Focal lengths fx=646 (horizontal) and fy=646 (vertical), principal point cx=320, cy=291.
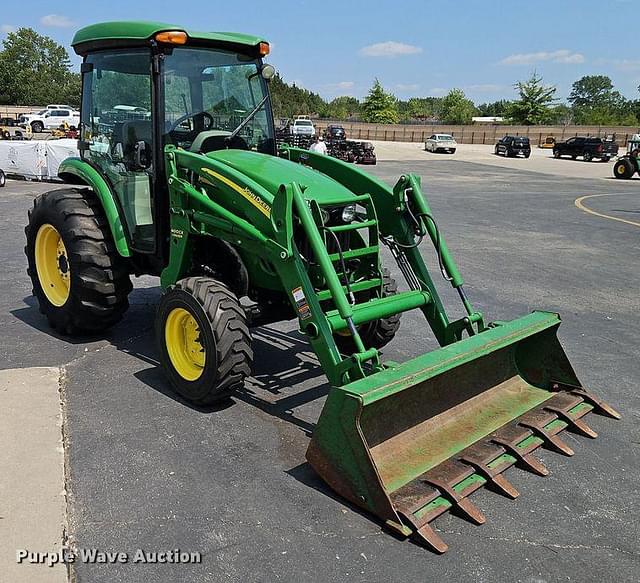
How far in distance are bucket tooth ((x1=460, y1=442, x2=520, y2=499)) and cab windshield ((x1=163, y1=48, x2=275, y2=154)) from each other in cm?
320

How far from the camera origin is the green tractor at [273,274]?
3777 millimetres

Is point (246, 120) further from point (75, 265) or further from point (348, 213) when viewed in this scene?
point (75, 265)

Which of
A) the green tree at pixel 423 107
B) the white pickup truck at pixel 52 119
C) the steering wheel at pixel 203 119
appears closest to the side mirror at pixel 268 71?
the steering wheel at pixel 203 119

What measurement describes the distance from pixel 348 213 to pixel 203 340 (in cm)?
141

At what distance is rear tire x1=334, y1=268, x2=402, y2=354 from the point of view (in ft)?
17.9

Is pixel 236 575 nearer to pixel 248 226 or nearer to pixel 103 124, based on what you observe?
pixel 248 226

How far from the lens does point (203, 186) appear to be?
5008 mm

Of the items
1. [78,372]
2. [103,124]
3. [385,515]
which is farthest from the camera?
[103,124]

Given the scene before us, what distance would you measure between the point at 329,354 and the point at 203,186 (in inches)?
71.0

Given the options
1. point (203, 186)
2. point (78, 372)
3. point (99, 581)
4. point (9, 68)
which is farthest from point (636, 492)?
point (9, 68)

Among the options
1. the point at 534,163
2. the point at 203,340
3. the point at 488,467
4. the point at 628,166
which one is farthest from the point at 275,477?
the point at 534,163

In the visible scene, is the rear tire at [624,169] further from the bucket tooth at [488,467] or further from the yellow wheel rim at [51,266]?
the bucket tooth at [488,467]

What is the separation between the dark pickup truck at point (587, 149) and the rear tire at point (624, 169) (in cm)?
1284

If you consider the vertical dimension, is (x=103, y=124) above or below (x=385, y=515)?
above
